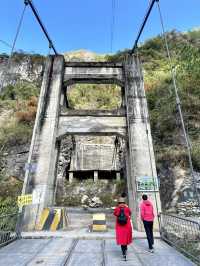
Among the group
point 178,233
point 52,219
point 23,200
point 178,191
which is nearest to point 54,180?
point 52,219

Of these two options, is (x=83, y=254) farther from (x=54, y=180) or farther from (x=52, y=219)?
(x=54, y=180)

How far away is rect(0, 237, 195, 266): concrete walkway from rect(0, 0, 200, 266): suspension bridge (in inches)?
0.8

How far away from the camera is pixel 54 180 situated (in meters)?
11.7

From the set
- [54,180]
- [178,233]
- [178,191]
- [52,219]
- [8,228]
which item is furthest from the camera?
[178,191]

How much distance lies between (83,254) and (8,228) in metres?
3.24

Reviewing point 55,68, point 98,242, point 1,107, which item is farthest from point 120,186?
point 1,107

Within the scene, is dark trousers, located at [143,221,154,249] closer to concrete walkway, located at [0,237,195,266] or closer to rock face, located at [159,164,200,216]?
concrete walkway, located at [0,237,195,266]

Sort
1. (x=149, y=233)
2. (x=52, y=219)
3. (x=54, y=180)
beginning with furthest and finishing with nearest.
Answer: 1. (x=54, y=180)
2. (x=52, y=219)
3. (x=149, y=233)

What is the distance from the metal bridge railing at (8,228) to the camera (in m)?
6.55

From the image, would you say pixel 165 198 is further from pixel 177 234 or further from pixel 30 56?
pixel 30 56

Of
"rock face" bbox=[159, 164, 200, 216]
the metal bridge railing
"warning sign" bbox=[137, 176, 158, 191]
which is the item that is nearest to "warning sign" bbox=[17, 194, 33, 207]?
the metal bridge railing

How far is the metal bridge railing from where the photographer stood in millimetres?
6551

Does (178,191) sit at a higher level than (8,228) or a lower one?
higher

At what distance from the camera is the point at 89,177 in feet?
67.5
